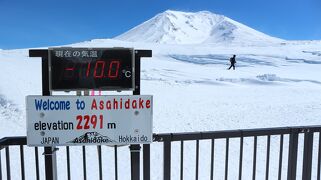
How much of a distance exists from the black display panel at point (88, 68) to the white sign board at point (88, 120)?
13cm

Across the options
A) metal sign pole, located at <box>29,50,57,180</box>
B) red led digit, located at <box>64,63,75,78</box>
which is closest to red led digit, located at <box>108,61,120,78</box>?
red led digit, located at <box>64,63,75,78</box>

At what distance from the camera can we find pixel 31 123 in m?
2.80

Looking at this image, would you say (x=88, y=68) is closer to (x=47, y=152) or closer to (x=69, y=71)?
(x=69, y=71)

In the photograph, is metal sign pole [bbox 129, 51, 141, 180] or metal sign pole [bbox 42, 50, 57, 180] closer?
metal sign pole [bbox 42, 50, 57, 180]

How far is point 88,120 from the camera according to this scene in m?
2.86

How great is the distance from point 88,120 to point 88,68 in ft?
1.60

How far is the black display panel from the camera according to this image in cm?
274

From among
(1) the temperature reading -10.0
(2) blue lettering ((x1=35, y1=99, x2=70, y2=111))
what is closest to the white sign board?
(2) blue lettering ((x1=35, y1=99, x2=70, y2=111))

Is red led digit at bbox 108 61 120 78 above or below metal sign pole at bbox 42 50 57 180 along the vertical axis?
above

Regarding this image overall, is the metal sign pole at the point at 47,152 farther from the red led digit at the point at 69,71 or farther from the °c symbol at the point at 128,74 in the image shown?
the °c symbol at the point at 128,74

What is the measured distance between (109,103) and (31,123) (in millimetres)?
728

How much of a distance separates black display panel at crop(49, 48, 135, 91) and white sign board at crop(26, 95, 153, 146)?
13 centimetres

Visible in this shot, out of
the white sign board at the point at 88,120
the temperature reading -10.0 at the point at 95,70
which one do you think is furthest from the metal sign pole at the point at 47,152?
the temperature reading -10.0 at the point at 95,70

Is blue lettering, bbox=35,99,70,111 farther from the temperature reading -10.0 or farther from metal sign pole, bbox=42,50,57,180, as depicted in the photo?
the temperature reading -10.0
